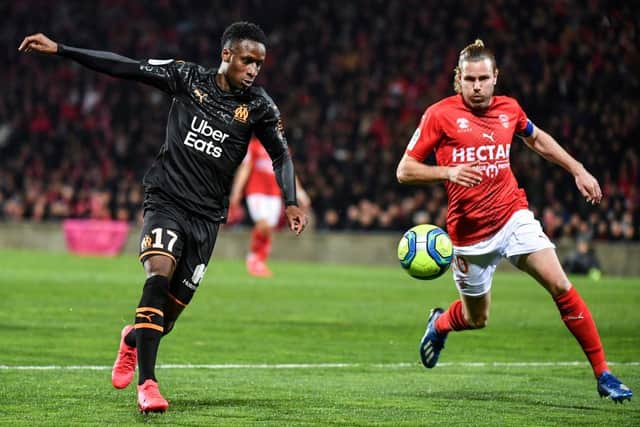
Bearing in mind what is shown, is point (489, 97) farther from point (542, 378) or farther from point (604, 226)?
point (604, 226)

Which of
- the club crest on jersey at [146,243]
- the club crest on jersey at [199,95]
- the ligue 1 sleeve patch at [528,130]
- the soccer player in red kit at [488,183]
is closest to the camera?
the club crest on jersey at [146,243]

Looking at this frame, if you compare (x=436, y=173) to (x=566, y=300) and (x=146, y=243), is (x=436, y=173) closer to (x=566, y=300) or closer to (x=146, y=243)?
(x=566, y=300)

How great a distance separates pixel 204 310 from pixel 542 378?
6.08 metres

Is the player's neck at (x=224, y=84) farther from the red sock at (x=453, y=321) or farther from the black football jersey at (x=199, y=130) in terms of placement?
the red sock at (x=453, y=321)

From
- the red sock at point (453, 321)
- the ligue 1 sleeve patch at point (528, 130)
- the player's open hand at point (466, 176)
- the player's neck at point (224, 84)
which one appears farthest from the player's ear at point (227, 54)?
the red sock at point (453, 321)

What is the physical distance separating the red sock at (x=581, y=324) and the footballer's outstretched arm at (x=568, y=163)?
644 millimetres

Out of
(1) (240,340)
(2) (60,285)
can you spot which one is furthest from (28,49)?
(2) (60,285)

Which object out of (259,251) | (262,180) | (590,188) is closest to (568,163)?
(590,188)

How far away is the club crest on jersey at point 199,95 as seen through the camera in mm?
7160

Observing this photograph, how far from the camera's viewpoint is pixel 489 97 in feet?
25.8

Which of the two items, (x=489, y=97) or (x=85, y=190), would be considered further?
(x=85, y=190)

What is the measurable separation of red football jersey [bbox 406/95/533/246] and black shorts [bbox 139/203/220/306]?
1.52m

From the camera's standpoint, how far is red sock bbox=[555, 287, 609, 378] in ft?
24.6

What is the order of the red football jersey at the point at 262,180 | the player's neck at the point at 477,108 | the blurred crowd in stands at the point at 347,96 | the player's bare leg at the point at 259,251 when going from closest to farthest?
the player's neck at the point at 477,108 → the red football jersey at the point at 262,180 → the player's bare leg at the point at 259,251 → the blurred crowd in stands at the point at 347,96
